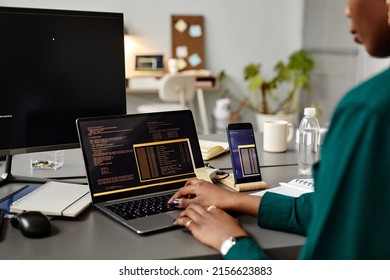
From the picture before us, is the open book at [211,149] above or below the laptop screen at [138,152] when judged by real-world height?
below

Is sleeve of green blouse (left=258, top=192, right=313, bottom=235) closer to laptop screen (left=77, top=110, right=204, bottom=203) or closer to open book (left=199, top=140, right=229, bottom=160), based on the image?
laptop screen (left=77, top=110, right=204, bottom=203)

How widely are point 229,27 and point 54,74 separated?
4.28 m

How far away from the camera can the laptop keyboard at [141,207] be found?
125cm

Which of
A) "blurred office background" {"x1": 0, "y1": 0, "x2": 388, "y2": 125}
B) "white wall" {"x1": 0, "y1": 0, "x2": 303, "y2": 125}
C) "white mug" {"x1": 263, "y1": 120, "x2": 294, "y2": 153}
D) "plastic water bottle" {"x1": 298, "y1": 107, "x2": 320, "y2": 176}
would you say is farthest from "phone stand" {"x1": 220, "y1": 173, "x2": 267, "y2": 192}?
"white wall" {"x1": 0, "y1": 0, "x2": 303, "y2": 125}

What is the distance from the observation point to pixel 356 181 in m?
0.75

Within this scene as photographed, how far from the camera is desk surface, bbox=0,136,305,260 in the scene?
105 cm

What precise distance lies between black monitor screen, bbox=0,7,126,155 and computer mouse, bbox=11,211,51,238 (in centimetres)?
37

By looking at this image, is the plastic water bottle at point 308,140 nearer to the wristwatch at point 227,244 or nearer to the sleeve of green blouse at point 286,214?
the sleeve of green blouse at point 286,214

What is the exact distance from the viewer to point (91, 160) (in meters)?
1.33

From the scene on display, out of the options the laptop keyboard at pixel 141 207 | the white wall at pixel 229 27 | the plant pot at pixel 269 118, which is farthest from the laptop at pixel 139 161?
the white wall at pixel 229 27
